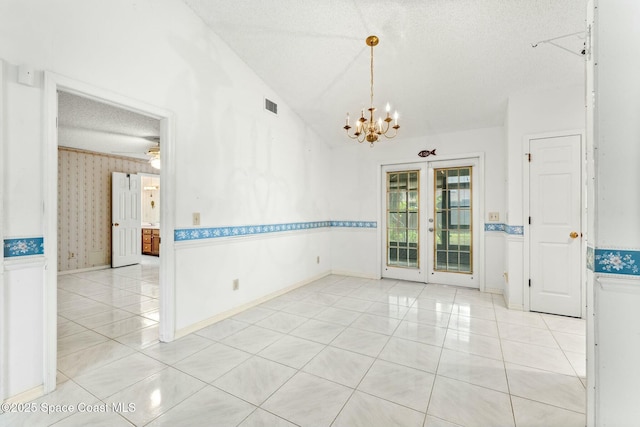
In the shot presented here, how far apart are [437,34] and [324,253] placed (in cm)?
379

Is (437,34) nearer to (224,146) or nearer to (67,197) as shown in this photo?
(224,146)

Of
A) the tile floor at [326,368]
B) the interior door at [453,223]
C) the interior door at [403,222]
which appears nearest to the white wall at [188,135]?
the tile floor at [326,368]

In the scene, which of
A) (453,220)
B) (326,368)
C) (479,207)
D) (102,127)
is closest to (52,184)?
(326,368)

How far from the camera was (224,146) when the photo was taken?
3.30 meters

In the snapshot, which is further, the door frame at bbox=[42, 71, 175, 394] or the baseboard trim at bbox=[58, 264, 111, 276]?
the baseboard trim at bbox=[58, 264, 111, 276]

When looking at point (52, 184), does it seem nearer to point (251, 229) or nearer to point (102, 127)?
point (251, 229)

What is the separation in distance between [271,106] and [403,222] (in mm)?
2936

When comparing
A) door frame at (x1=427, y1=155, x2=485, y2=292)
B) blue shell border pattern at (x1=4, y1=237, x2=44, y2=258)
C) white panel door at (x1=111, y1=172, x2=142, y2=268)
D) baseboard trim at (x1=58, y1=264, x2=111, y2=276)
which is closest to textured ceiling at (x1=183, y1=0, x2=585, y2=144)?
door frame at (x1=427, y1=155, x2=485, y2=292)

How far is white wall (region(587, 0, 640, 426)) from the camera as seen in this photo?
1359 millimetres

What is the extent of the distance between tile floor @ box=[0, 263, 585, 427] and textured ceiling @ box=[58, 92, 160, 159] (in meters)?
2.55

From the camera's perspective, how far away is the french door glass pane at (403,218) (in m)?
5.00

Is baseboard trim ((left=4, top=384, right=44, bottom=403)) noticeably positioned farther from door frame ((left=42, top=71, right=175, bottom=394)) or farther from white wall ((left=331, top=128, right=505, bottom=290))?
white wall ((left=331, top=128, right=505, bottom=290))

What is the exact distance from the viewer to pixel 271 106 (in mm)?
4098

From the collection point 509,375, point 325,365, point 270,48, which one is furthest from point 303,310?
point 270,48
